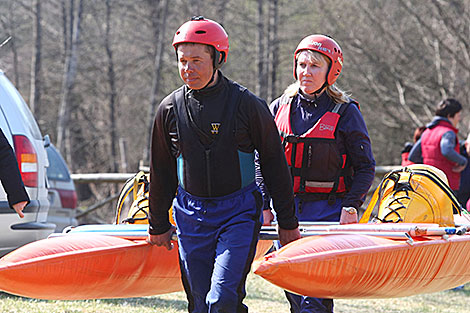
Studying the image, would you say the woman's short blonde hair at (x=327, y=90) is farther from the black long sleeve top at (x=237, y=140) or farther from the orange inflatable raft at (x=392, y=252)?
the black long sleeve top at (x=237, y=140)

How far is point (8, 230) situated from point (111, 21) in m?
23.2

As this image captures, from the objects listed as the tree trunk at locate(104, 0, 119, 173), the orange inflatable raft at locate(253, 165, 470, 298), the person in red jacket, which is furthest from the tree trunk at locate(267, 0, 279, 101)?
the orange inflatable raft at locate(253, 165, 470, 298)

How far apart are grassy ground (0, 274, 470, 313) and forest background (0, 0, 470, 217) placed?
34.1 ft

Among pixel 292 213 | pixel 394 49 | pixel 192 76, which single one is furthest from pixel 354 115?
pixel 394 49

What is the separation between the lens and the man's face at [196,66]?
13.3ft

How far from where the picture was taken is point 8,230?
6.57m

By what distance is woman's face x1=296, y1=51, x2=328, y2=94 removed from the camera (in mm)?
4961

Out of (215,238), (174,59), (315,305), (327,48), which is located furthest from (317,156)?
(174,59)

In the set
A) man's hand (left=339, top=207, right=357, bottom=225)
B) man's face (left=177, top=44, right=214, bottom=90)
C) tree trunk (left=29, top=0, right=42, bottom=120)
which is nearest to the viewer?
man's face (left=177, top=44, right=214, bottom=90)

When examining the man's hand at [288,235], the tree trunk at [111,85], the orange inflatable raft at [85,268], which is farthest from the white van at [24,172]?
the tree trunk at [111,85]

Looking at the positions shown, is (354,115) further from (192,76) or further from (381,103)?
(381,103)

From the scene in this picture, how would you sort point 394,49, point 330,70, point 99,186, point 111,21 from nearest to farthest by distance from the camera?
point 330,70 < point 394,49 < point 99,186 < point 111,21

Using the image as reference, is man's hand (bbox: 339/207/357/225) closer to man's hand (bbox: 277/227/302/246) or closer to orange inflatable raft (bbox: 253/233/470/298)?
orange inflatable raft (bbox: 253/233/470/298)

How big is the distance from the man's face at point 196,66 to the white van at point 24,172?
9.96 ft
